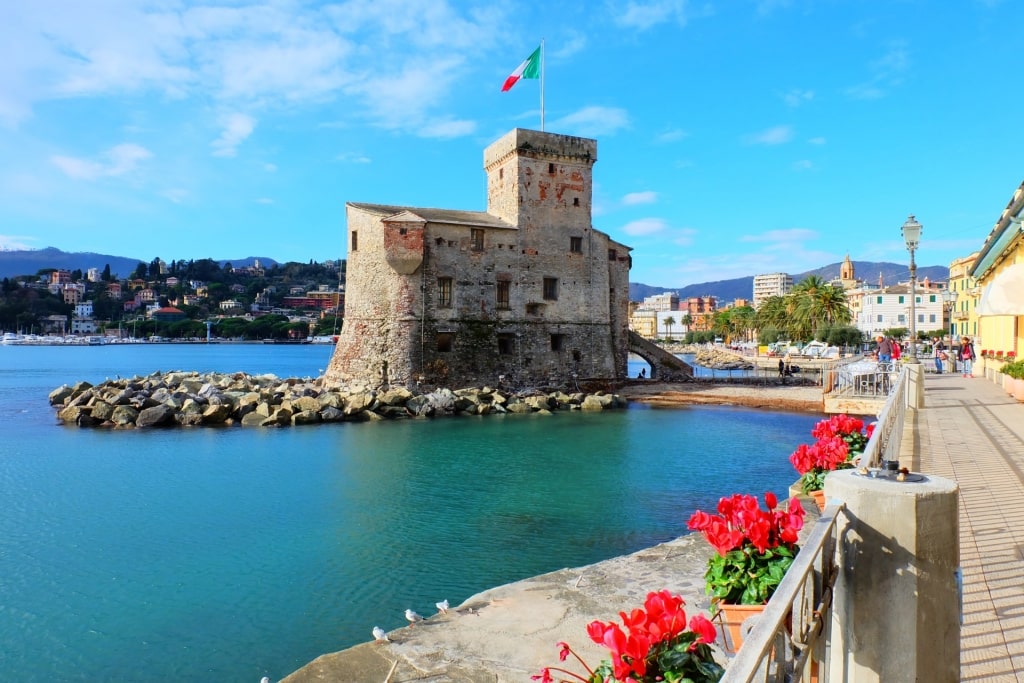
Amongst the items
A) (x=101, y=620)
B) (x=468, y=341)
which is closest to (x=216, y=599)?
(x=101, y=620)

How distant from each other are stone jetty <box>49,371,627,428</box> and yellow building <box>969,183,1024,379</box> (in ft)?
52.9

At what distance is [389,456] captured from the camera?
21.2 meters

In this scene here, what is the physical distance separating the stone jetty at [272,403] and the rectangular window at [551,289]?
5088 mm

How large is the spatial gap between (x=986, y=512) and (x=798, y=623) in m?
6.10

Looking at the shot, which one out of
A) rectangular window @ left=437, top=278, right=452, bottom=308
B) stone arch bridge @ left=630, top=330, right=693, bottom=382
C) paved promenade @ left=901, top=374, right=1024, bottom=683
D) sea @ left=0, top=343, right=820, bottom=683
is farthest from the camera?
stone arch bridge @ left=630, top=330, right=693, bottom=382

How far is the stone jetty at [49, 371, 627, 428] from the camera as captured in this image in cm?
2808

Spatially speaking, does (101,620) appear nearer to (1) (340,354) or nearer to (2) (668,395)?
(1) (340,354)

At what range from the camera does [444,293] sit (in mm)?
33250

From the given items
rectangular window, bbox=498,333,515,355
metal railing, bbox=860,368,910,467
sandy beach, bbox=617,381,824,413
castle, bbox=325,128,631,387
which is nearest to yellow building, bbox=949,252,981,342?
sandy beach, bbox=617,381,824,413

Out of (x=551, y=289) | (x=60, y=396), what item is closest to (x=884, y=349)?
(x=551, y=289)

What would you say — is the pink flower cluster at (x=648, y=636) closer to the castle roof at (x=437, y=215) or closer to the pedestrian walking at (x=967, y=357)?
the castle roof at (x=437, y=215)

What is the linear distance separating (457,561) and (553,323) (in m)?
25.5

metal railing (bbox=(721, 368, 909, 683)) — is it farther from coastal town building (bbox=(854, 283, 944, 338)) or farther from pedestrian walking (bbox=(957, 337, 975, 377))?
coastal town building (bbox=(854, 283, 944, 338))

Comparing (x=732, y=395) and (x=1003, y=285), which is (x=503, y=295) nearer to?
(x=732, y=395)
